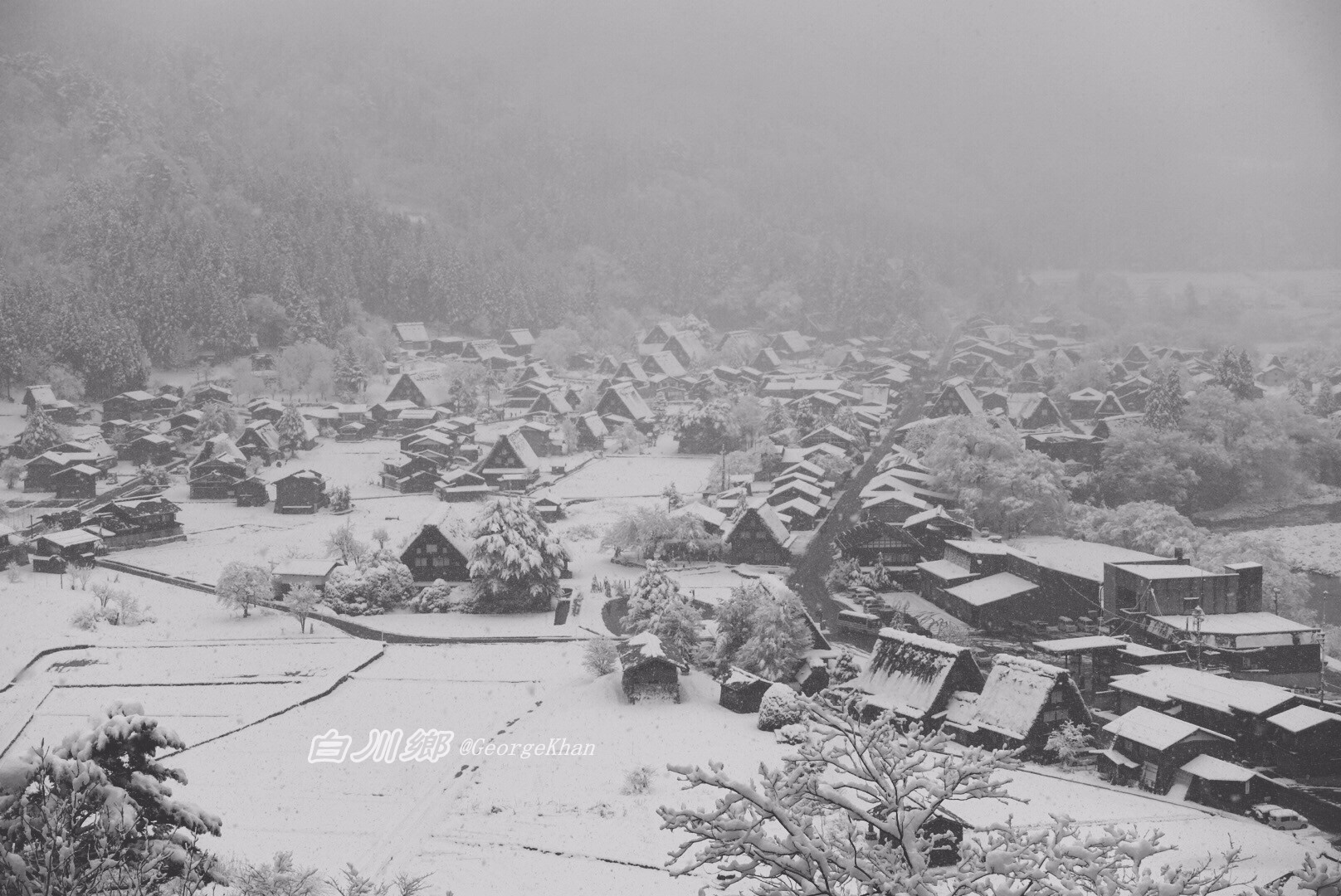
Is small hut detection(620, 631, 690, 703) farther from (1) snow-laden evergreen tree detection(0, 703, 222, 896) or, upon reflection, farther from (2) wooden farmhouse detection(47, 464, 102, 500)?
(2) wooden farmhouse detection(47, 464, 102, 500)

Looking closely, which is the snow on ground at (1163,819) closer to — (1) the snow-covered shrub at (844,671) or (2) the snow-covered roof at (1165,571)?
(1) the snow-covered shrub at (844,671)

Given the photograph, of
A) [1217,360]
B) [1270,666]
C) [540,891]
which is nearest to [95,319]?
[540,891]

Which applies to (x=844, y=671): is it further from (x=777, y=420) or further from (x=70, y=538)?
(x=777, y=420)

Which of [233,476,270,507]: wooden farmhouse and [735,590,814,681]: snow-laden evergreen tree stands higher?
[735,590,814,681]: snow-laden evergreen tree

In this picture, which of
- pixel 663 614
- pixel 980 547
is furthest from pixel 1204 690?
pixel 663 614

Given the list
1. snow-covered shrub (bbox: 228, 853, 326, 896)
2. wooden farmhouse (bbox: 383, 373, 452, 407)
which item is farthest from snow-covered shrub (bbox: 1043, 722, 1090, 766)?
wooden farmhouse (bbox: 383, 373, 452, 407)

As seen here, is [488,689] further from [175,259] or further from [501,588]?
[175,259]

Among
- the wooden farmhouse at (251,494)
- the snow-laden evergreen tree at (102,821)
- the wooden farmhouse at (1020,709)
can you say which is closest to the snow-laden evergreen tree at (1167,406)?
the wooden farmhouse at (1020,709)
